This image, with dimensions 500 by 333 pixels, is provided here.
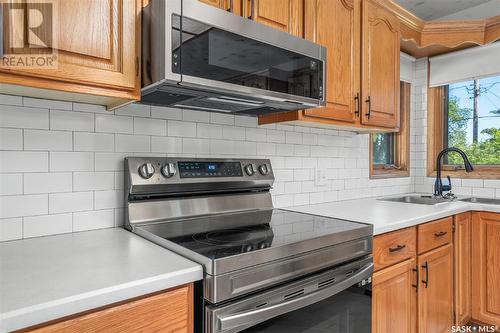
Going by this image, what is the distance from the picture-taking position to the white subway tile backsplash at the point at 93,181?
1.28m

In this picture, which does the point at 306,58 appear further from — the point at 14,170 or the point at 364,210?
the point at 14,170

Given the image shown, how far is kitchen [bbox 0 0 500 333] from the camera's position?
2.95 ft

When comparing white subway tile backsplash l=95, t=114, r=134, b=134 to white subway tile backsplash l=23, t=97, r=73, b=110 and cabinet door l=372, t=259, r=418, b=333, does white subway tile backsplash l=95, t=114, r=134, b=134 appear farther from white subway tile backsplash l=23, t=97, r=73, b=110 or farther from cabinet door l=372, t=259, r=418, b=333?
cabinet door l=372, t=259, r=418, b=333

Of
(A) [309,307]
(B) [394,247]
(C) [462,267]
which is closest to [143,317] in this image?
(A) [309,307]

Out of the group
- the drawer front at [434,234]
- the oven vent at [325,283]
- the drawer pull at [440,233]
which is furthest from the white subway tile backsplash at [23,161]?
the drawer pull at [440,233]

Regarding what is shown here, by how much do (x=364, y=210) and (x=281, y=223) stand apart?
69cm

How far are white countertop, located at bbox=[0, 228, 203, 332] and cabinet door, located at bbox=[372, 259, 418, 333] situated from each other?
1.00 meters

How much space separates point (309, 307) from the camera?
3.69 ft

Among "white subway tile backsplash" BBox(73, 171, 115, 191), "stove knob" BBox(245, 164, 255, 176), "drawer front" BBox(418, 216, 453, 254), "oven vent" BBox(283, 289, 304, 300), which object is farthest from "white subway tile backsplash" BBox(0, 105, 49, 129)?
"drawer front" BBox(418, 216, 453, 254)

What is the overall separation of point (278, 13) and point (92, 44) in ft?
2.86

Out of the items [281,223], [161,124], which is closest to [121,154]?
[161,124]

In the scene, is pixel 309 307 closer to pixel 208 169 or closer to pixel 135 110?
pixel 208 169

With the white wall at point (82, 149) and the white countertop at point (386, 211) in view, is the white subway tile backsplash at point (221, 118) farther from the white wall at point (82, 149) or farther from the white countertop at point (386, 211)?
the white countertop at point (386, 211)

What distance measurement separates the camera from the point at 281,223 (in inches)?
57.5
